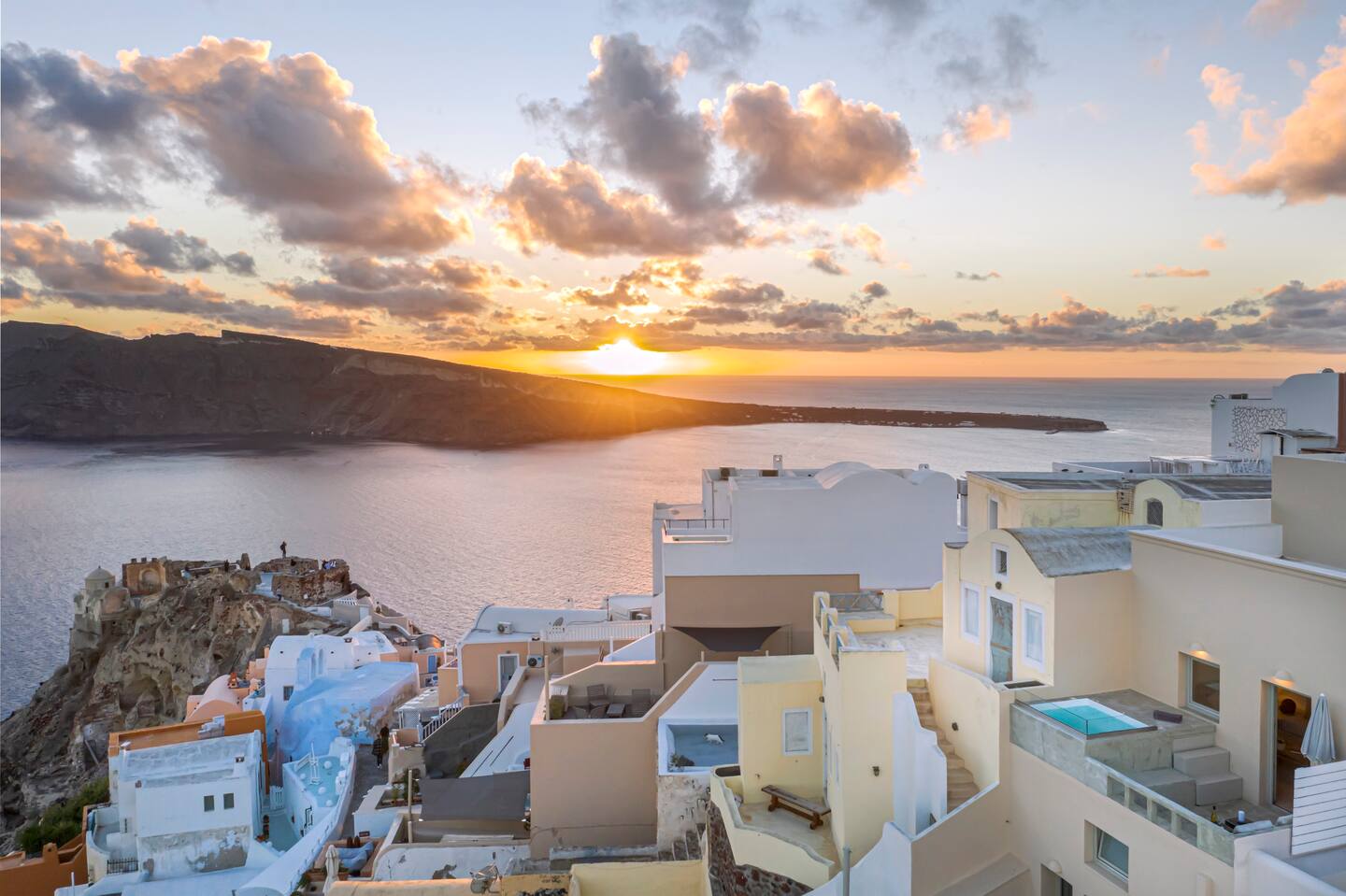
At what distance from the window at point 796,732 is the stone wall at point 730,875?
896 mm

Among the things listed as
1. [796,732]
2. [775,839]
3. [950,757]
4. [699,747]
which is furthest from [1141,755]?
[699,747]

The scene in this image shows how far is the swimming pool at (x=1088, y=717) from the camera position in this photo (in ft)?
16.0

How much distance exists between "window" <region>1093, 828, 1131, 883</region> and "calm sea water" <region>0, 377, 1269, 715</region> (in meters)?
32.8

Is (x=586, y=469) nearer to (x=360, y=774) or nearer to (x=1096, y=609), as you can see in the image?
(x=360, y=774)

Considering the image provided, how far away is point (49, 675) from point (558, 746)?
35.7 metres

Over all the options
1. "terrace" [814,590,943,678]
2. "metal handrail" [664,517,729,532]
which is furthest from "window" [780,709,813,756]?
"metal handrail" [664,517,729,532]

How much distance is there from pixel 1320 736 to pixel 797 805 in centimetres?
383

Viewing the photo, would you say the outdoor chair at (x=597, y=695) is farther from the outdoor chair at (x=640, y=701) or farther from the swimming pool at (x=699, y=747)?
the swimming pool at (x=699, y=747)

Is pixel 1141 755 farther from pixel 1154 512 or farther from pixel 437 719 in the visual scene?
pixel 437 719

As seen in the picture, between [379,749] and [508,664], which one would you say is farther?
[379,749]

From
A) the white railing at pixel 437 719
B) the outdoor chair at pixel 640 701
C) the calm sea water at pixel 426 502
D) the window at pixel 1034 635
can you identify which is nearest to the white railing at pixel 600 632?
the white railing at pixel 437 719

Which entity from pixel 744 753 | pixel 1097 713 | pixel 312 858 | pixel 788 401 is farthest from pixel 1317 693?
pixel 788 401

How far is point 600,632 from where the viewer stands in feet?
58.6

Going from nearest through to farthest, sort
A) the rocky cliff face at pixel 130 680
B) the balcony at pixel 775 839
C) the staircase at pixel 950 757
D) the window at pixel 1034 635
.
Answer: the staircase at pixel 950 757 → the window at pixel 1034 635 → the balcony at pixel 775 839 → the rocky cliff face at pixel 130 680
